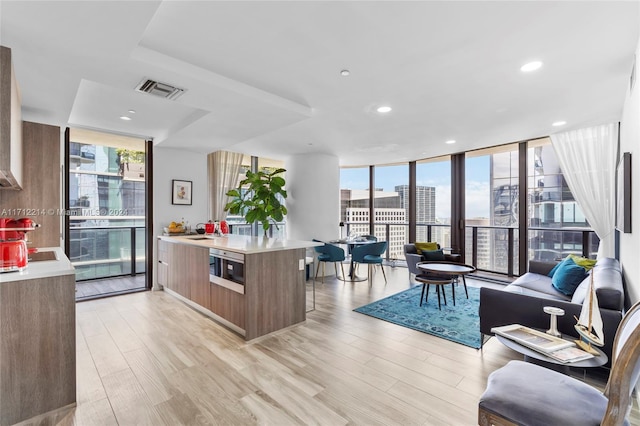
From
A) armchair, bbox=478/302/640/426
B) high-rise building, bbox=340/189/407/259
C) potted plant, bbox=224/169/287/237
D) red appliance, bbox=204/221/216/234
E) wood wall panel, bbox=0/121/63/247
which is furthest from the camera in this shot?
high-rise building, bbox=340/189/407/259

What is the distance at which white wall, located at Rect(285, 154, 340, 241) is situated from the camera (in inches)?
244

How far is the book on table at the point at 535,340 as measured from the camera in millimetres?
1718

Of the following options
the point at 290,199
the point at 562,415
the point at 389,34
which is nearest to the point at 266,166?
the point at 290,199

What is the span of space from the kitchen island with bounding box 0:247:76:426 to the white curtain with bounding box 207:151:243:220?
4.17 m

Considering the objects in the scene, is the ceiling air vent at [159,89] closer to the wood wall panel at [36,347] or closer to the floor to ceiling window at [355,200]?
the wood wall panel at [36,347]

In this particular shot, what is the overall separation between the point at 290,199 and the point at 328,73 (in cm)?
405

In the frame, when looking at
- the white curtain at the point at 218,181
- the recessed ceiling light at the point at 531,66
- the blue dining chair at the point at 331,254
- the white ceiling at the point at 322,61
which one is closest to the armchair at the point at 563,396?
the white ceiling at the point at 322,61

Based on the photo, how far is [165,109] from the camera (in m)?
3.62

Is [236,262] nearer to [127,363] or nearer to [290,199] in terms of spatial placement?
[127,363]

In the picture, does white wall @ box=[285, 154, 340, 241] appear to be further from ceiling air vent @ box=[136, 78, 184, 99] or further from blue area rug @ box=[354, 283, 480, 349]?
ceiling air vent @ box=[136, 78, 184, 99]

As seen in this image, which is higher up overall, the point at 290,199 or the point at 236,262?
the point at 290,199

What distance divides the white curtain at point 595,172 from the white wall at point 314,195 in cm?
394

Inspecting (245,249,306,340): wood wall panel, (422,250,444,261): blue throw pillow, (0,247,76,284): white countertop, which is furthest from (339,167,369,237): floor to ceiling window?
(0,247,76,284): white countertop

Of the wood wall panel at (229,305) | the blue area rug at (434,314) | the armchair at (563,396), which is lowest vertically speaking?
the blue area rug at (434,314)
